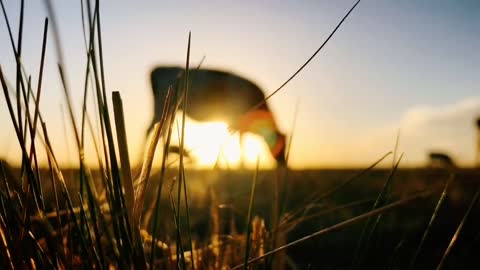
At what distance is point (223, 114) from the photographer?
8891 millimetres

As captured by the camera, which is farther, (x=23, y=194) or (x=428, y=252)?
(x=428, y=252)

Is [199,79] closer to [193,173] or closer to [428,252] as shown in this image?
[193,173]

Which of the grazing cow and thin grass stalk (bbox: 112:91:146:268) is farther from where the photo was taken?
the grazing cow

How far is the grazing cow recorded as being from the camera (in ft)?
27.9

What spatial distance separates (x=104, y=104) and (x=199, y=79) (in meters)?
8.11

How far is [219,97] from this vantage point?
8.80 metres

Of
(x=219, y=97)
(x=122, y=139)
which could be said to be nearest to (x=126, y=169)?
(x=122, y=139)

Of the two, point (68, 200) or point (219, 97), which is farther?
point (219, 97)

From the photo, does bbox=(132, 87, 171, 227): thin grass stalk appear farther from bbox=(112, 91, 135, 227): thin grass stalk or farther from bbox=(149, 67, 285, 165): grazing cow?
bbox=(149, 67, 285, 165): grazing cow

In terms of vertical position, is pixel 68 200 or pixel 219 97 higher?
pixel 68 200

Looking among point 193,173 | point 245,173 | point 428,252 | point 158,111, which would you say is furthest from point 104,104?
point 158,111

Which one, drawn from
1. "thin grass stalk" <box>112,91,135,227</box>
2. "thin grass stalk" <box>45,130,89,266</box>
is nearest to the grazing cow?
"thin grass stalk" <box>45,130,89,266</box>

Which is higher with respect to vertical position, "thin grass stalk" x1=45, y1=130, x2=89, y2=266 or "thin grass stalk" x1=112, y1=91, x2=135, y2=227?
"thin grass stalk" x1=112, y1=91, x2=135, y2=227

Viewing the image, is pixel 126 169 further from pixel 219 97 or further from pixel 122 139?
pixel 219 97
